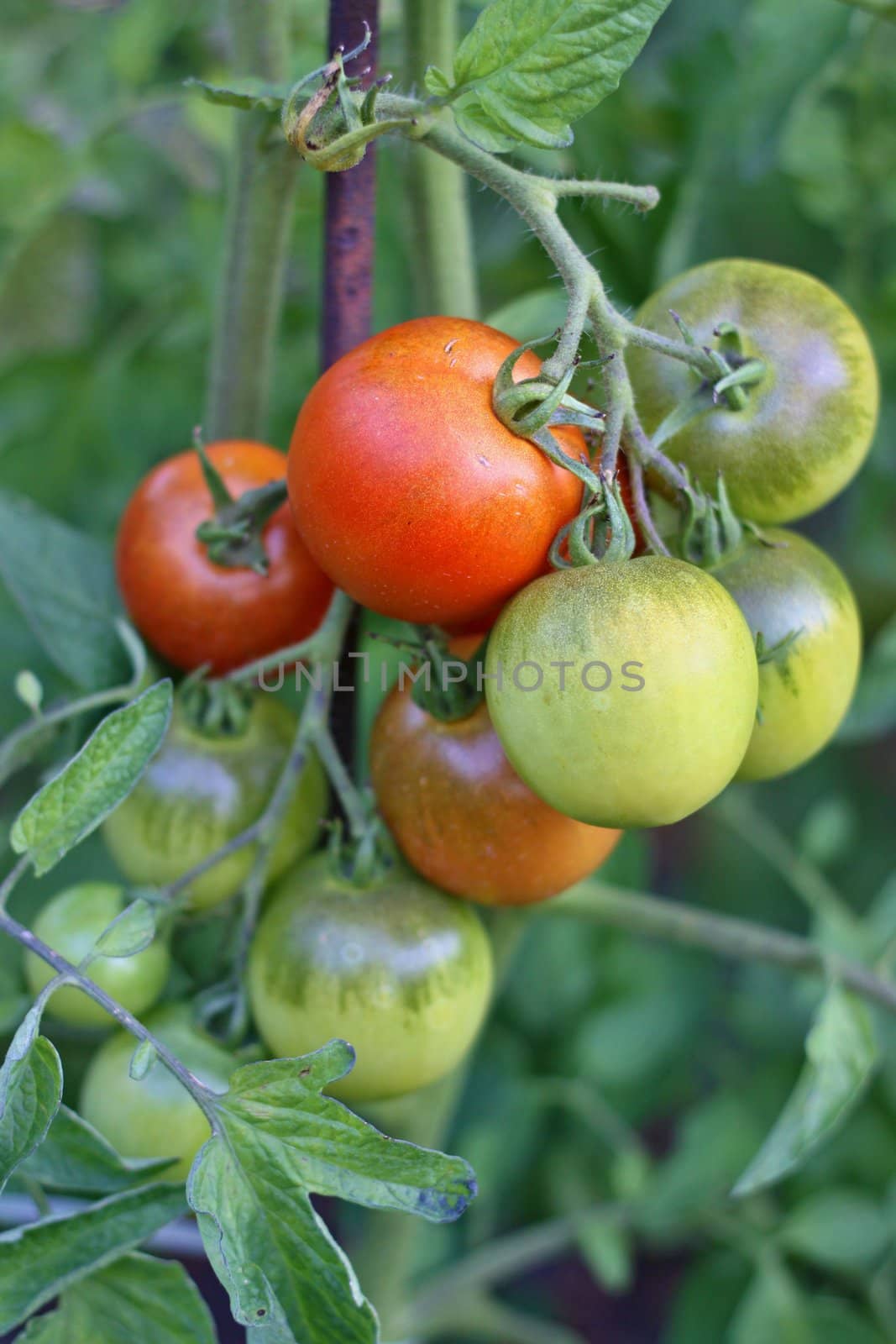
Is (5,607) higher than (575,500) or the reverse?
the reverse

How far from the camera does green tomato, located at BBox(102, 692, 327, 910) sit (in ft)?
2.02

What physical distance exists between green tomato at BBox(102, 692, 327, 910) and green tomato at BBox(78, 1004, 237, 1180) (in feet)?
0.25

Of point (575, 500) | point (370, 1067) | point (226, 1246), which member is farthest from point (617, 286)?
point (226, 1246)

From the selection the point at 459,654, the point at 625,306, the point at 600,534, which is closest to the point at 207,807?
the point at 459,654

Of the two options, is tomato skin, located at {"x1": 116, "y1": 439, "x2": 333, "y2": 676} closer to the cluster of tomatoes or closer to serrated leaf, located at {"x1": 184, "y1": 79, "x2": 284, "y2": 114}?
the cluster of tomatoes

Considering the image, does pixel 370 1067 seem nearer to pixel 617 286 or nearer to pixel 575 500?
pixel 575 500

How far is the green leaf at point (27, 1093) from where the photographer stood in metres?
0.43

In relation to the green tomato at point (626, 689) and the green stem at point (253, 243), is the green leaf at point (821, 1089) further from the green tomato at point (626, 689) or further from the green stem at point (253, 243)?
the green stem at point (253, 243)

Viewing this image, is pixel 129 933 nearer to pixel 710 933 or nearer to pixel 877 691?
pixel 710 933

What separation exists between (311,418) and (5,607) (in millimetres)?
444

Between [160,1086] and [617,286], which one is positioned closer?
[160,1086]

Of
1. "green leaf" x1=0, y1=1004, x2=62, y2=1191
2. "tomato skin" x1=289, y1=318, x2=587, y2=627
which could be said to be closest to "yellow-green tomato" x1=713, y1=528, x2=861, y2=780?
"tomato skin" x1=289, y1=318, x2=587, y2=627

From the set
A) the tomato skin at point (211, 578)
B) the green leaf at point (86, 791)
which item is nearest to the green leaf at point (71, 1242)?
the green leaf at point (86, 791)

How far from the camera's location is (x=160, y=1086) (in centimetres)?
59
